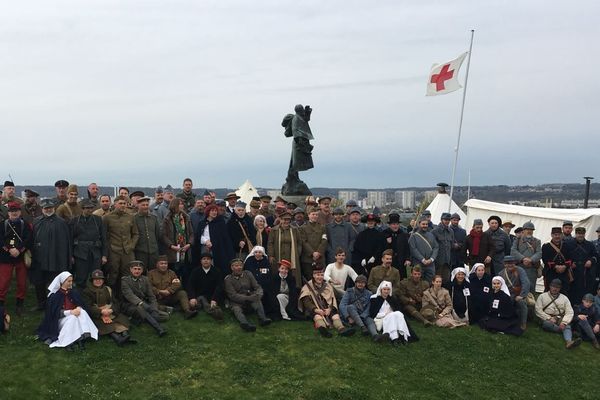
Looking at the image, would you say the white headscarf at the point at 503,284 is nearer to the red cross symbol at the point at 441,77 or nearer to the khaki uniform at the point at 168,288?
the khaki uniform at the point at 168,288

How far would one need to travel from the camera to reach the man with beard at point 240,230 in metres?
10.2

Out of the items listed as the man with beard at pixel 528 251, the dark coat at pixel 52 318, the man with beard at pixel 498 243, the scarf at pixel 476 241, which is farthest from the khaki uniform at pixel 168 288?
the man with beard at pixel 528 251

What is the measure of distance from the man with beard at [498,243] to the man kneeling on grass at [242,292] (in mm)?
4912

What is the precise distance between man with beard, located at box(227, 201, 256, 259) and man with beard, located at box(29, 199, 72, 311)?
283 centimetres

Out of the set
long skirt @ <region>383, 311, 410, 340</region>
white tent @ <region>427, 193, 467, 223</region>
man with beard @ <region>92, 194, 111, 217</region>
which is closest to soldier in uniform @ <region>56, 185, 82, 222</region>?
man with beard @ <region>92, 194, 111, 217</region>

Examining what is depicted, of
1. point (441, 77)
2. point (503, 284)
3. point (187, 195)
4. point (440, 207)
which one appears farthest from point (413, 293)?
point (440, 207)

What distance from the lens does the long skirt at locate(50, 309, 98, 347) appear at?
7.78 metres

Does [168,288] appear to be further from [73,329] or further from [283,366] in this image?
[283,366]

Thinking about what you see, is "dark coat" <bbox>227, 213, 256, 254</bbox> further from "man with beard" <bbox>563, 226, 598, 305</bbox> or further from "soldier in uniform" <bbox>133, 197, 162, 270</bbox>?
"man with beard" <bbox>563, 226, 598, 305</bbox>

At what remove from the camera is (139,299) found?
873 cm

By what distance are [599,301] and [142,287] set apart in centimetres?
823

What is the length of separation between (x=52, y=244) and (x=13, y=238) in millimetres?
607

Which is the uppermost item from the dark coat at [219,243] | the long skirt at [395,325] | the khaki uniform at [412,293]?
the dark coat at [219,243]

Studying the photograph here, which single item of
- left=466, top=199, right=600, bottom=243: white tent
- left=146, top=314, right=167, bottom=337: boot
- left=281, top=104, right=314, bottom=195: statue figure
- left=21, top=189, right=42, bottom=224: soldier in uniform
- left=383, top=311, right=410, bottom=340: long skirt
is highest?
left=281, top=104, right=314, bottom=195: statue figure
